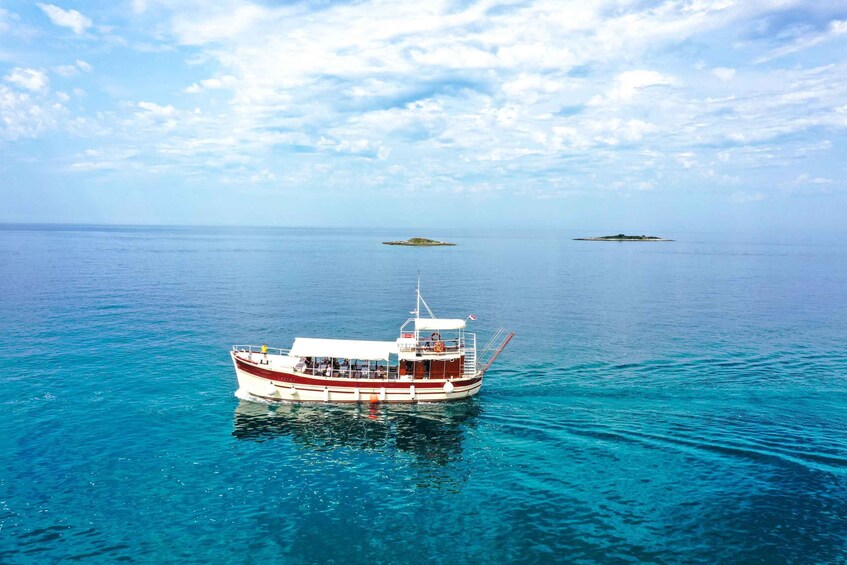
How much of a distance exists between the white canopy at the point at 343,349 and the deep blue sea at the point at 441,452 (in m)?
5.50

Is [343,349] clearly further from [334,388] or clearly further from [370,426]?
[370,426]

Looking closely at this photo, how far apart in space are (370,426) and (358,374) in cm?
796

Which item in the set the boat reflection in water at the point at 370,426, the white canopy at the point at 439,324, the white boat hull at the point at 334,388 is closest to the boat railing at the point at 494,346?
the white canopy at the point at 439,324

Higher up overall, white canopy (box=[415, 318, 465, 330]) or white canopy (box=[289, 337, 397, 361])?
white canopy (box=[415, 318, 465, 330])

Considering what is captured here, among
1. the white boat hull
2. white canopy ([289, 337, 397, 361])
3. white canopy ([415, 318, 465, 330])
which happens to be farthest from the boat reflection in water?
white canopy ([415, 318, 465, 330])

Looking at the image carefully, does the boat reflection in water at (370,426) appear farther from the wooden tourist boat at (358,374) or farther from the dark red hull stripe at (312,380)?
the dark red hull stripe at (312,380)

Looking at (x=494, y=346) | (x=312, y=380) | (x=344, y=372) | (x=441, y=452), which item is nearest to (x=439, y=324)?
(x=344, y=372)

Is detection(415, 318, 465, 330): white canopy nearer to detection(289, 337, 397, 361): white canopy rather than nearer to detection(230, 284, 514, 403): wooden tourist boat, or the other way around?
detection(230, 284, 514, 403): wooden tourist boat

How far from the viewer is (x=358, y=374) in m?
58.2

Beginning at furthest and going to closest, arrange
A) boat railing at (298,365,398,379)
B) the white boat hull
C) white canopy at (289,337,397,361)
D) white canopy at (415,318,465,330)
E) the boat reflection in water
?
white canopy at (415,318,465,330) → boat railing at (298,365,398,379) → the white boat hull → white canopy at (289,337,397,361) → the boat reflection in water

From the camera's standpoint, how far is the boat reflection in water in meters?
47.0

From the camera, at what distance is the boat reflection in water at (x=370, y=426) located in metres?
47.0

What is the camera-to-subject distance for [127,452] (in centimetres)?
4359

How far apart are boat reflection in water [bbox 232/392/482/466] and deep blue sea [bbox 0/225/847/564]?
283mm
